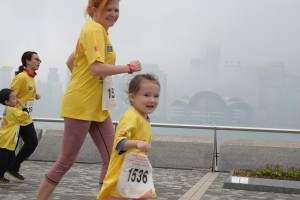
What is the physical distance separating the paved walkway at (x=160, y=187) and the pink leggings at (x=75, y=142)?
4.33ft

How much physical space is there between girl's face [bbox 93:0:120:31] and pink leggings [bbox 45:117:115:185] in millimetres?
764

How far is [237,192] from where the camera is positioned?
6676 millimetres

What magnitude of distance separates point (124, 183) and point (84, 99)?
0.95 meters

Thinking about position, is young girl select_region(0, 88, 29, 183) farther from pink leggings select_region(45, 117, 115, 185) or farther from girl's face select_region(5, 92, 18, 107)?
pink leggings select_region(45, 117, 115, 185)

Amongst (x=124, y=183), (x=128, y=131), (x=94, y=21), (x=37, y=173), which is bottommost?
(x=37, y=173)

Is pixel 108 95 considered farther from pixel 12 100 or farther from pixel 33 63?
pixel 33 63

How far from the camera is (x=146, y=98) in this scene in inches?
138

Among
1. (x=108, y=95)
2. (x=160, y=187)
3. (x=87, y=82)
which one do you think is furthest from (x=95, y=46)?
(x=160, y=187)

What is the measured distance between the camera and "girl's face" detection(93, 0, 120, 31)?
4273 mm

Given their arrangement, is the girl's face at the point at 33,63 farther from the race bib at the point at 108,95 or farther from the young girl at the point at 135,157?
the young girl at the point at 135,157

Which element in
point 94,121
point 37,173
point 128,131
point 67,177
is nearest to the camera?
point 128,131

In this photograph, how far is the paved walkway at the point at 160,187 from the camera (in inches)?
231

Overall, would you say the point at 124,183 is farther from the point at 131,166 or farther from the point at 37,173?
the point at 37,173

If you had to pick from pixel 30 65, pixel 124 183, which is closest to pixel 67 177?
pixel 30 65
